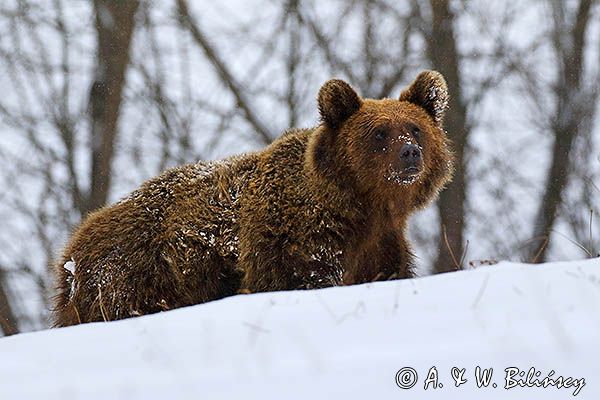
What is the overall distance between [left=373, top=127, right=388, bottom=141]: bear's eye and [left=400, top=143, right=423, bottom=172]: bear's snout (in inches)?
8.6

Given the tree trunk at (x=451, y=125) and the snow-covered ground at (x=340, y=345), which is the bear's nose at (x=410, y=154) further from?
the tree trunk at (x=451, y=125)

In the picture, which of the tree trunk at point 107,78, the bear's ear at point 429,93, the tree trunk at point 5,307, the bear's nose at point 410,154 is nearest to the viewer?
the bear's nose at point 410,154

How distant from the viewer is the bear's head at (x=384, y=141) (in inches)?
304

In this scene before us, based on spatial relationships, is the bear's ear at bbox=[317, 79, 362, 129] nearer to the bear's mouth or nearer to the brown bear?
the brown bear

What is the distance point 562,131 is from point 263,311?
12.8m

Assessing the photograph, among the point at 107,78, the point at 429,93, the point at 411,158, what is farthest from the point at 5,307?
the point at 411,158

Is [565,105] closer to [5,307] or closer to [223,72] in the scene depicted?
[223,72]

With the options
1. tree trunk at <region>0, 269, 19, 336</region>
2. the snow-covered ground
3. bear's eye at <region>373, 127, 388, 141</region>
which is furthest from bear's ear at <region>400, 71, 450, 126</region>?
tree trunk at <region>0, 269, 19, 336</region>

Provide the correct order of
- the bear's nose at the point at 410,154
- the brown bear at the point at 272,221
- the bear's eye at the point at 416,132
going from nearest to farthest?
the brown bear at the point at 272,221 < the bear's nose at the point at 410,154 < the bear's eye at the point at 416,132

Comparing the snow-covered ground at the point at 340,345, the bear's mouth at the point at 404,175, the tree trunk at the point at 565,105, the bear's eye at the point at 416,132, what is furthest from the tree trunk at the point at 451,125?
the snow-covered ground at the point at 340,345

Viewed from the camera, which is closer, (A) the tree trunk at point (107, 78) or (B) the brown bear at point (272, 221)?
(B) the brown bear at point (272, 221)

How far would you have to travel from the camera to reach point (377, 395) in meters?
4.55

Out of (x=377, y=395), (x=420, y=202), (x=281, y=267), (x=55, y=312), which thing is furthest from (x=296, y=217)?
(x=377, y=395)

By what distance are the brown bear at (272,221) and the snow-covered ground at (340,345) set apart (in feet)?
5.89
